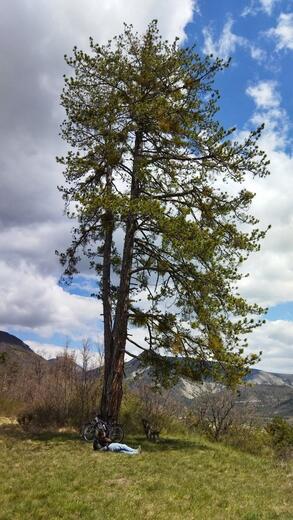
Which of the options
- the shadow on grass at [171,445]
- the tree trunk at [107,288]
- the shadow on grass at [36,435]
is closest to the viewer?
the shadow on grass at [171,445]

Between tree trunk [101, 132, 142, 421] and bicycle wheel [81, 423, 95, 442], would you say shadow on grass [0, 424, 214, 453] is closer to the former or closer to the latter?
bicycle wheel [81, 423, 95, 442]

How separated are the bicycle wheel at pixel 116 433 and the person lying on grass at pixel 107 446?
4.36 ft

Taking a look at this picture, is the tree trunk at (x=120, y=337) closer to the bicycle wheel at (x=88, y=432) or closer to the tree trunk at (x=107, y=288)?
the tree trunk at (x=107, y=288)

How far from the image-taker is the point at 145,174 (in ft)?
62.3

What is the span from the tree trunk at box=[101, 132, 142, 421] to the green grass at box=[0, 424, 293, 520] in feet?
6.54

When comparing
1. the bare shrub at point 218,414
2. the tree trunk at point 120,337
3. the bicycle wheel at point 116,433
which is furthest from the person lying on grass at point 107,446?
the bare shrub at point 218,414

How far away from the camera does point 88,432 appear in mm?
17125

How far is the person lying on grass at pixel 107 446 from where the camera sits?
611 inches

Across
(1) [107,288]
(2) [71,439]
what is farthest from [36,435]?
(1) [107,288]

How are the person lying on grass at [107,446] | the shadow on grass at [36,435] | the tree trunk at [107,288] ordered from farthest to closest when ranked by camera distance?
1. the tree trunk at [107,288]
2. the shadow on grass at [36,435]
3. the person lying on grass at [107,446]

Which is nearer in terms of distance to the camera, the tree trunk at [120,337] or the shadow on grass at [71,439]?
the shadow on grass at [71,439]

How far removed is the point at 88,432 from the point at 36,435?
211 cm

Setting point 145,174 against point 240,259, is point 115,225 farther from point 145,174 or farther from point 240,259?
point 240,259

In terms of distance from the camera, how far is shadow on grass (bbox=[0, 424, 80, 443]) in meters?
17.0
